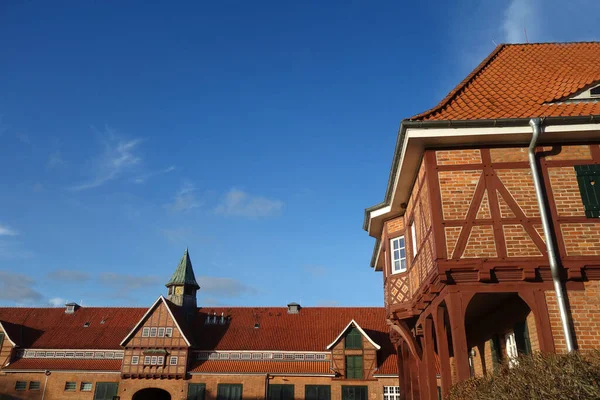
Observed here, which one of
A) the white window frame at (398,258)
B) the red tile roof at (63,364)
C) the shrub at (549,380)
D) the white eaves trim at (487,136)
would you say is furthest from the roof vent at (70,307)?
the shrub at (549,380)

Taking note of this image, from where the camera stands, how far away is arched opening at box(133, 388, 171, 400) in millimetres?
39659

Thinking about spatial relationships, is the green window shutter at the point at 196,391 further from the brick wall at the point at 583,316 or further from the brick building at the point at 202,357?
the brick wall at the point at 583,316

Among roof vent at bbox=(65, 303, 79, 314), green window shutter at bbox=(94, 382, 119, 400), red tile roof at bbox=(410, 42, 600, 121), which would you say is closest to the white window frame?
red tile roof at bbox=(410, 42, 600, 121)

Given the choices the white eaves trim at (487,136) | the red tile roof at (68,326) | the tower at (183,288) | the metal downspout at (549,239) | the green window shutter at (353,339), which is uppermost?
the tower at (183,288)

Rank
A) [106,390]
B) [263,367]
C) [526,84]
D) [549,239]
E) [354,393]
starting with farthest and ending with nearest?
1. [263,367]
2. [106,390]
3. [354,393]
4. [526,84]
5. [549,239]

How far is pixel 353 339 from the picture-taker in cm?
3956

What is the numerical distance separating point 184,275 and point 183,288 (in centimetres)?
136

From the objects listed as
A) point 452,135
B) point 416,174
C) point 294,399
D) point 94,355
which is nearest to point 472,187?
point 452,135

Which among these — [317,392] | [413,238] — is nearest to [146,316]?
[317,392]

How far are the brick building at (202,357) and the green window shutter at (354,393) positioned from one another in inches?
2.8

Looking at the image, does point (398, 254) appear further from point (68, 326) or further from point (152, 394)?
point (68, 326)

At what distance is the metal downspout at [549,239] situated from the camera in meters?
10.3

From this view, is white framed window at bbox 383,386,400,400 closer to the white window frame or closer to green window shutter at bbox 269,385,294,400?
green window shutter at bbox 269,385,294,400

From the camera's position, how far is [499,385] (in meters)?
6.87
